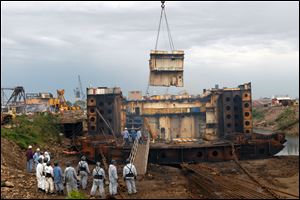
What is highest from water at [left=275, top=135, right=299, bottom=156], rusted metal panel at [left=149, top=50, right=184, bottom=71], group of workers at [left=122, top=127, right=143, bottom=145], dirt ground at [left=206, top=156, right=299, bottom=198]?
rusted metal panel at [left=149, top=50, right=184, bottom=71]

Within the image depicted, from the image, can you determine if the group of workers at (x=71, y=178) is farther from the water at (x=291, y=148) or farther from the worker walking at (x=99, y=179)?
the water at (x=291, y=148)

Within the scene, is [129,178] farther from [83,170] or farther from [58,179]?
[58,179]

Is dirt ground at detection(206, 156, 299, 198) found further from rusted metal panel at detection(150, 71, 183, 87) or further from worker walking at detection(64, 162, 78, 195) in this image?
rusted metal panel at detection(150, 71, 183, 87)

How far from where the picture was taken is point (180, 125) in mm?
26906

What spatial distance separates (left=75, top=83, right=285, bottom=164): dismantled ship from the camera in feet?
68.4

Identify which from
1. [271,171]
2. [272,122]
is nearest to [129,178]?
[271,171]

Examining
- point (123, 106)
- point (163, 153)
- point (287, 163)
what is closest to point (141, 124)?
point (123, 106)

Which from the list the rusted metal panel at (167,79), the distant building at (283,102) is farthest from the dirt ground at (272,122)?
the rusted metal panel at (167,79)

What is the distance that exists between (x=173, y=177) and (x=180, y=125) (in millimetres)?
9733

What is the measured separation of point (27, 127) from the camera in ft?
82.9

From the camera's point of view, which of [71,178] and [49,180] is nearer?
[71,178]

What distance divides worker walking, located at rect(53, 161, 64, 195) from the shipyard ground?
0.90ft

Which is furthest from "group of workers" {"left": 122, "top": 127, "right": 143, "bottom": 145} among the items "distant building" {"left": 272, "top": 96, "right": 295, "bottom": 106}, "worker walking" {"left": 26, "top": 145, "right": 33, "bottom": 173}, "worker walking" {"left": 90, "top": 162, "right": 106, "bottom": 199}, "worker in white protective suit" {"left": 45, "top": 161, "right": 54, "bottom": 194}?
"distant building" {"left": 272, "top": 96, "right": 295, "bottom": 106}

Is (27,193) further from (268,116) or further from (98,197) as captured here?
(268,116)
